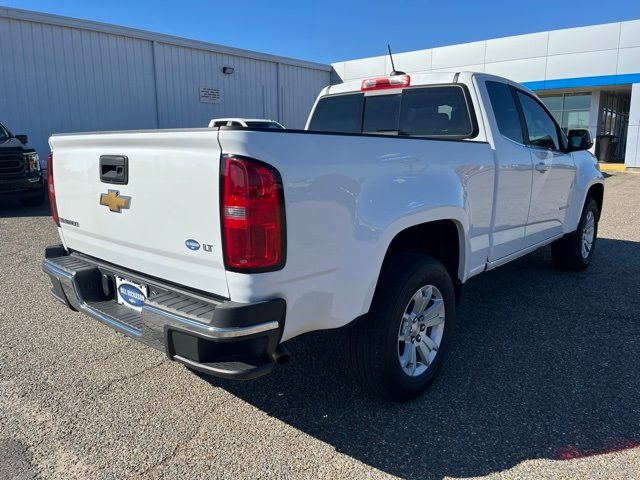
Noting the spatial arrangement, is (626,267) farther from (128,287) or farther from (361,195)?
(128,287)

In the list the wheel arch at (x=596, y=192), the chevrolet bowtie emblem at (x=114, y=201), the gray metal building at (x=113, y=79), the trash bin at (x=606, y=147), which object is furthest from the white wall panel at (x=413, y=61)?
the chevrolet bowtie emblem at (x=114, y=201)

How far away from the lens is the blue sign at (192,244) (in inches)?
90.4

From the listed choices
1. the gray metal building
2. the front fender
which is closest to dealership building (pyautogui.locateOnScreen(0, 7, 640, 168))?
the gray metal building

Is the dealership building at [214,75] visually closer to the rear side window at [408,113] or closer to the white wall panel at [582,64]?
the white wall panel at [582,64]

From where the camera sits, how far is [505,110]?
415 centimetres

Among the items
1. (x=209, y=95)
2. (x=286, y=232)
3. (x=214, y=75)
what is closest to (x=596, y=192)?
(x=286, y=232)

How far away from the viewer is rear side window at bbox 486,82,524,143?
400cm

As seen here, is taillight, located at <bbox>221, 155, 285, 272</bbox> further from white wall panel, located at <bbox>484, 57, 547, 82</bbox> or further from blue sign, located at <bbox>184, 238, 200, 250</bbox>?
white wall panel, located at <bbox>484, 57, 547, 82</bbox>

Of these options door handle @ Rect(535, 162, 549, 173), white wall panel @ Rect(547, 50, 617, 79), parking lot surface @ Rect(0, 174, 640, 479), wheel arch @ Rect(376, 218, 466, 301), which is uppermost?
white wall panel @ Rect(547, 50, 617, 79)

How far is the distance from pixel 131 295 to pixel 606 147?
23256mm

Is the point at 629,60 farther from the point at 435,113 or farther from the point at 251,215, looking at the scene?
the point at 251,215

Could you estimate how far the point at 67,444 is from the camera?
262cm

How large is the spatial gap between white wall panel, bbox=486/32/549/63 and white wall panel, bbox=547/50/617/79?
0.67m

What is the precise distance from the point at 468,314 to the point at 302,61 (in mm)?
19969
